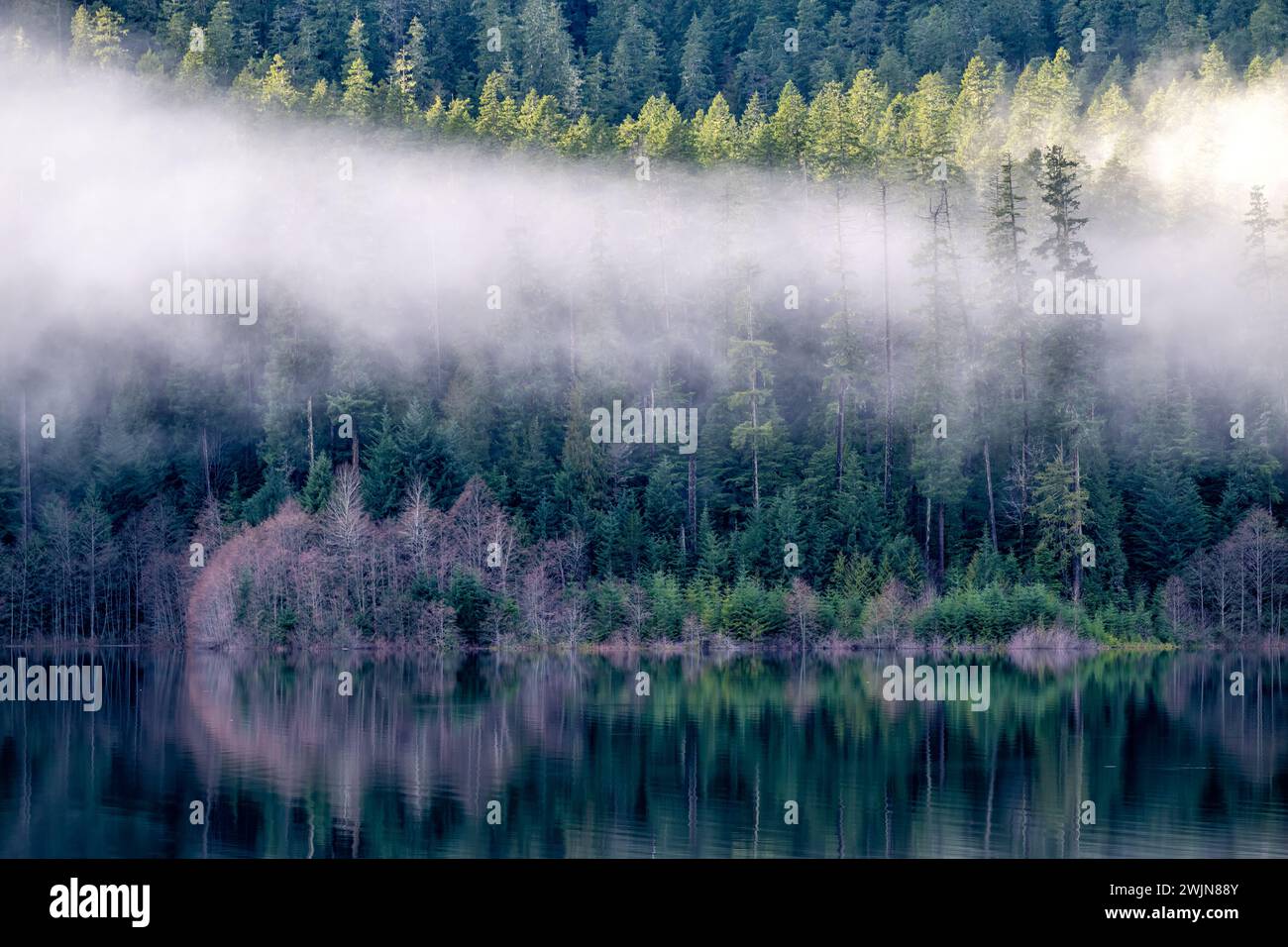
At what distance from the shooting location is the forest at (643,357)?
254ft

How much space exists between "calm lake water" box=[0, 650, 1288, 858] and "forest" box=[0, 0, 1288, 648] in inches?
648

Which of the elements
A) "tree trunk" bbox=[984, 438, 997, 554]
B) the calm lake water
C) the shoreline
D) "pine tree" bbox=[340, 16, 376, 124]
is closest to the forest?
"pine tree" bbox=[340, 16, 376, 124]

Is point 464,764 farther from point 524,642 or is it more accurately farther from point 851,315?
point 851,315

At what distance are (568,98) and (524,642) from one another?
59214 millimetres

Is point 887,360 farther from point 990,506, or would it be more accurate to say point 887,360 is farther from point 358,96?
point 358,96

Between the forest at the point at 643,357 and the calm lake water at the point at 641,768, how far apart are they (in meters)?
16.5

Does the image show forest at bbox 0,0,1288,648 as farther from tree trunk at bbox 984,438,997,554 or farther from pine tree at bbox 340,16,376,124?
tree trunk at bbox 984,438,997,554

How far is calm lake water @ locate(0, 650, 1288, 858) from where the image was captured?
31031mm

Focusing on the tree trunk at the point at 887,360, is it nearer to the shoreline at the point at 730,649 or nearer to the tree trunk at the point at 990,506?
the tree trunk at the point at 990,506

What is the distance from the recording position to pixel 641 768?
39.0 meters

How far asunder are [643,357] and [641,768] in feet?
185

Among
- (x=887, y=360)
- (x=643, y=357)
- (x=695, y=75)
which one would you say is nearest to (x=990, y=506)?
(x=887, y=360)
